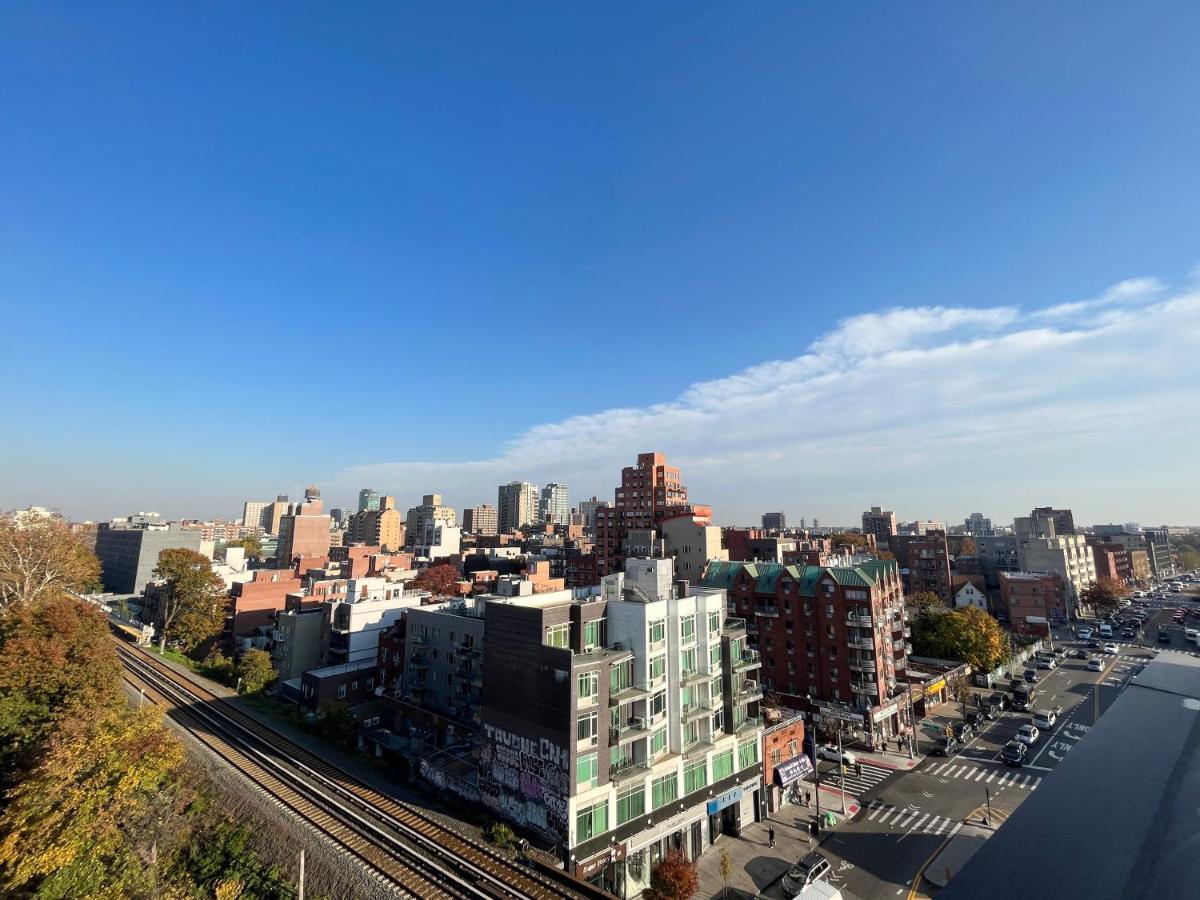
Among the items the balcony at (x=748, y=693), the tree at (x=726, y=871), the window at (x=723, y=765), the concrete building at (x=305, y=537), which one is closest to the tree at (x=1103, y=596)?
the balcony at (x=748, y=693)

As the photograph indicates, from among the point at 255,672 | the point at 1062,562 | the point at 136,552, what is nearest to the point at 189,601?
the point at 255,672

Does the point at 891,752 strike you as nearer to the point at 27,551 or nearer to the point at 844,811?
the point at 844,811

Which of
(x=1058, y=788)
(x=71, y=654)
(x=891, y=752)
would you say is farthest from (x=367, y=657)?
(x=1058, y=788)

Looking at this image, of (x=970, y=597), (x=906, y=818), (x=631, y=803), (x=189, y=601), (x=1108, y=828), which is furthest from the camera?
(x=970, y=597)

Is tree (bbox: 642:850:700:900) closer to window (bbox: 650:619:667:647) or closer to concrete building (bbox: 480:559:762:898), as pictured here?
concrete building (bbox: 480:559:762:898)

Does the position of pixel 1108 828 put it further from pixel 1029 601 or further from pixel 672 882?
pixel 1029 601
